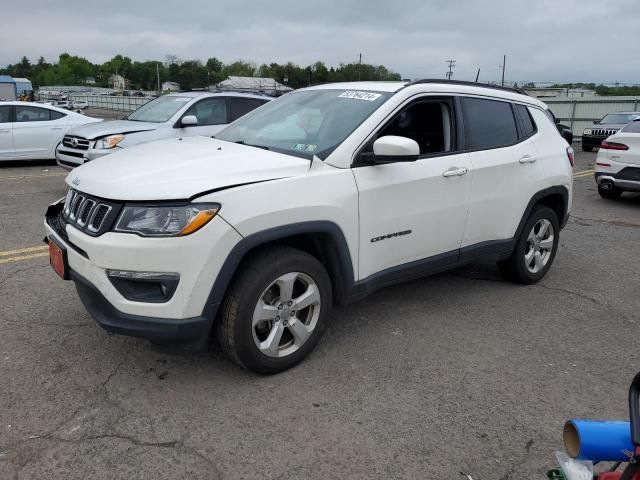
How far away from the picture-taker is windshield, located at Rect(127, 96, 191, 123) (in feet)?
30.6

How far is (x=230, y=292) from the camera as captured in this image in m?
3.11

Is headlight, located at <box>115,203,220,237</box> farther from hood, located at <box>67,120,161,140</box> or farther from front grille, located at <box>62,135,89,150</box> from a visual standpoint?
front grille, located at <box>62,135,89,150</box>

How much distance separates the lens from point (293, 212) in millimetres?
3193

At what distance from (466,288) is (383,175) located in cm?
195

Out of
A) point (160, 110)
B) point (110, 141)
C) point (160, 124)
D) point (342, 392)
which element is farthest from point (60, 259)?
point (160, 110)

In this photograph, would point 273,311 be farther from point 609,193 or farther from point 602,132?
point 602,132

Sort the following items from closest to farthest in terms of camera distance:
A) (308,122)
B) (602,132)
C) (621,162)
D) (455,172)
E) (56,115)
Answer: (308,122) < (455,172) < (621,162) < (56,115) < (602,132)

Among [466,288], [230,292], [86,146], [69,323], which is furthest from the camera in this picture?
[86,146]

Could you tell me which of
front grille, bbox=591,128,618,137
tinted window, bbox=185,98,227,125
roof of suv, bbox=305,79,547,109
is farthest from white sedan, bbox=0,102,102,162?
front grille, bbox=591,128,618,137

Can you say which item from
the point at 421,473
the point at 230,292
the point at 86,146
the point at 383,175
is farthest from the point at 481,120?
the point at 86,146

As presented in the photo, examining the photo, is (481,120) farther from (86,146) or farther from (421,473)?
(86,146)

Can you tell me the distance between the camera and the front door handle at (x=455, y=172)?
13.4 feet

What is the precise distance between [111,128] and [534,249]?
23.0 ft

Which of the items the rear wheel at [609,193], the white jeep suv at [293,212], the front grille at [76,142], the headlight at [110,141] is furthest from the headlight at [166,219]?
the rear wheel at [609,193]
